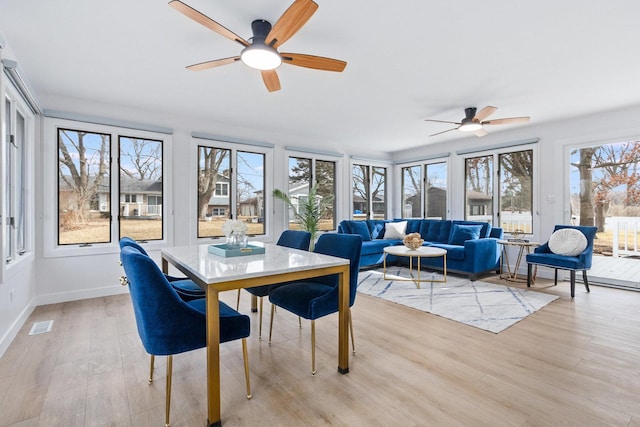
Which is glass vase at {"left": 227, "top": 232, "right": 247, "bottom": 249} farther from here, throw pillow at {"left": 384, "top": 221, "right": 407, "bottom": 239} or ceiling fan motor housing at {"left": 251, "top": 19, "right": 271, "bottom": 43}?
throw pillow at {"left": 384, "top": 221, "right": 407, "bottom": 239}

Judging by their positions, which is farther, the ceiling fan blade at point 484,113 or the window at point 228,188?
the window at point 228,188

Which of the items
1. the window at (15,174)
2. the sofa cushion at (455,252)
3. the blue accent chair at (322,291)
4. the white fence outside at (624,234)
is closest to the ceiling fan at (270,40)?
the blue accent chair at (322,291)

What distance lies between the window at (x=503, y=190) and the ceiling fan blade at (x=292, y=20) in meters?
4.82

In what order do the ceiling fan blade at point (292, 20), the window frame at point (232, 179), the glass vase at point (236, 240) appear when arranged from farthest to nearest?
the window frame at point (232, 179) < the glass vase at point (236, 240) < the ceiling fan blade at point (292, 20)

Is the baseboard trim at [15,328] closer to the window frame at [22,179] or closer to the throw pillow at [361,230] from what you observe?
the window frame at [22,179]

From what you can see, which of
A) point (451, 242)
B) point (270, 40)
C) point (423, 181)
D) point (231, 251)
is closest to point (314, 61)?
point (270, 40)

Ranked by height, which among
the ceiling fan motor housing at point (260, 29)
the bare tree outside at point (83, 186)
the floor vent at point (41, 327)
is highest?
the ceiling fan motor housing at point (260, 29)

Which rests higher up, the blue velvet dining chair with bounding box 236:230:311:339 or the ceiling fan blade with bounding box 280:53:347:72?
the ceiling fan blade with bounding box 280:53:347:72

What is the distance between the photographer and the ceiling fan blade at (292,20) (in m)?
1.78

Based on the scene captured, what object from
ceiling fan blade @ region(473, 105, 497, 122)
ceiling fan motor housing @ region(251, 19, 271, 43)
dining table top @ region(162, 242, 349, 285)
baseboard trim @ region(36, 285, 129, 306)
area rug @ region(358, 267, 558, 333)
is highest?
ceiling fan motor housing @ region(251, 19, 271, 43)

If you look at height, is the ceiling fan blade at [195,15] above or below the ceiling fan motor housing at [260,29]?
below

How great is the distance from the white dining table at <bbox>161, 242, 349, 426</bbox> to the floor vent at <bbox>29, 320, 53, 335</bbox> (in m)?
1.47

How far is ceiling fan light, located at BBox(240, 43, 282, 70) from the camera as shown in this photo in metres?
2.27

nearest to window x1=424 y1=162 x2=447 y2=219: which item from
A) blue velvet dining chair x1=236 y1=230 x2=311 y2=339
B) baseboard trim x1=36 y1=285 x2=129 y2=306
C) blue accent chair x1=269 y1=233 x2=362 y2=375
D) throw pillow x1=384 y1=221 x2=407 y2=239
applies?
throw pillow x1=384 y1=221 x2=407 y2=239
